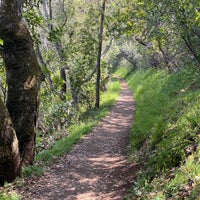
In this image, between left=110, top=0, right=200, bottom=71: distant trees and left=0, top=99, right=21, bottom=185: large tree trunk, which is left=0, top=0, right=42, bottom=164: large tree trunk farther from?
left=110, top=0, right=200, bottom=71: distant trees

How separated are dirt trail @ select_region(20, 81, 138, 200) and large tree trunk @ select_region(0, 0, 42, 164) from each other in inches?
48.3

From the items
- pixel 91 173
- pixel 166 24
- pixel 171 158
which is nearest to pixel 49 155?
pixel 91 173

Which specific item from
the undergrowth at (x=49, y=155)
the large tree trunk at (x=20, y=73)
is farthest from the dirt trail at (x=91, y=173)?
the large tree trunk at (x=20, y=73)

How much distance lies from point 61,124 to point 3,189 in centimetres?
1039

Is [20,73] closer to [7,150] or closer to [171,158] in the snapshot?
[7,150]

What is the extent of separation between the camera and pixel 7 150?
714 cm

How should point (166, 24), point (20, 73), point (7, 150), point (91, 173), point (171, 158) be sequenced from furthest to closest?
1. point (166, 24)
2. point (91, 173)
3. point (20, 73)
4. point (7, 150)
5. point (171, 158)

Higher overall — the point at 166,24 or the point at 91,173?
the point at 166,24

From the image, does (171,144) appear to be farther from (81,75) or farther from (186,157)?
(81,75)

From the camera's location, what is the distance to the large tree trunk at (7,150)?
23.0 ft

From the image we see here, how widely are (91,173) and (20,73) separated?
11.0 ft

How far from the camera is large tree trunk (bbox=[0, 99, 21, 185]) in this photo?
7.00m

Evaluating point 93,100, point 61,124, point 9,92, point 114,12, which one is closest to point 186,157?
point 9,92

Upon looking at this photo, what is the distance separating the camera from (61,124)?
17500 millimetres
